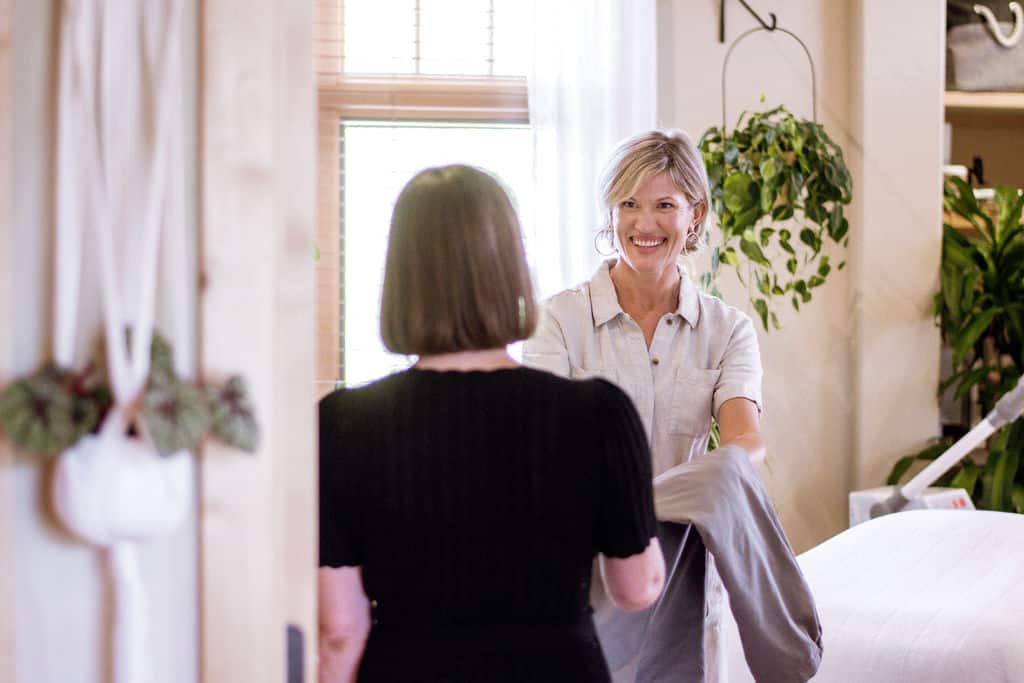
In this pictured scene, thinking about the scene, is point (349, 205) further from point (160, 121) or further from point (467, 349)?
point (160, 121)

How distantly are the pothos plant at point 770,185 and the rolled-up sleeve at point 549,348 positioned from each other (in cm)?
104

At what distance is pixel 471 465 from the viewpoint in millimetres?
1139

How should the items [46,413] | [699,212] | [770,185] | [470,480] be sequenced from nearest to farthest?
[46,413]
[470,480]
[699,212]
[770,185]

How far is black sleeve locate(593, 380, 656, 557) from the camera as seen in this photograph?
3.77 feet

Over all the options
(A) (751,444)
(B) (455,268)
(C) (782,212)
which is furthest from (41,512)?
(C) (782,212)

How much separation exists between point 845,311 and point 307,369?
2.89 meters

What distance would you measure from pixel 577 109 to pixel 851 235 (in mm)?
956

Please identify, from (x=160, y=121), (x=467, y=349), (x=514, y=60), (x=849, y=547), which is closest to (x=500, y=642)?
(x=467, y=349)

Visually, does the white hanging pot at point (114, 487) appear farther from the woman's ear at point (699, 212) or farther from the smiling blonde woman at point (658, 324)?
the woman's ear at point (699, 212)

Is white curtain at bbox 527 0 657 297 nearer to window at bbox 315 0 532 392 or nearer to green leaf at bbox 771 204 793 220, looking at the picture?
window at bbox 315 0 532 392

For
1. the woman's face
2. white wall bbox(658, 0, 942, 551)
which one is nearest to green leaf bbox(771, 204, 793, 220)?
white wall bbox(658, 0, 942, 551)

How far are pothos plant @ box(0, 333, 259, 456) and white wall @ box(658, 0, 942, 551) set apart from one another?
107 inches

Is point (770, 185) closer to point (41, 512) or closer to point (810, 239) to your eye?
point (810, 239)

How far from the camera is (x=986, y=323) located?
3361 millimetres
